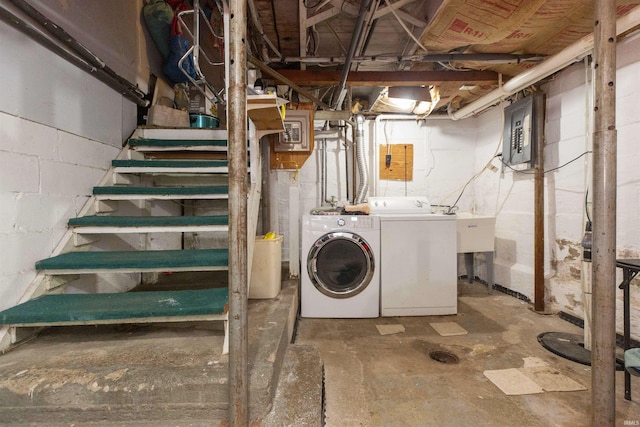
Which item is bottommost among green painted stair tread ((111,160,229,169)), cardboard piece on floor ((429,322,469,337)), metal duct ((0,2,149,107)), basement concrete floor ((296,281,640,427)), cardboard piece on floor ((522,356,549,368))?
basement concrete floor ((296,281,640,427))

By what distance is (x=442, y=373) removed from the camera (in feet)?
5.09

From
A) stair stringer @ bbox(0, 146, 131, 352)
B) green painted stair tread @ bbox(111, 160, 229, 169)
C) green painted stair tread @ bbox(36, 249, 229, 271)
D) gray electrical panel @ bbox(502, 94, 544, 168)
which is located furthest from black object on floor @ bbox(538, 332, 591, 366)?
stair stringer @ bbox(0, 146, 131, 352)

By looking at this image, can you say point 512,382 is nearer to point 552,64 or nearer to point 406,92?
point 552,64

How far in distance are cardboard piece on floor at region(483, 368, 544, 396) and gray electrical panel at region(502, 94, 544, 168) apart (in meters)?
1.91

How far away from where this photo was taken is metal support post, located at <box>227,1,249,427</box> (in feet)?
2.81

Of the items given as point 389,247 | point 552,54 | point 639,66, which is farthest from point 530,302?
point 552,54

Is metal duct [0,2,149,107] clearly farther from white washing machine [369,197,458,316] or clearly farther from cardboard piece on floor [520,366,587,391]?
cardboard piece on floor [520,366,587,391]

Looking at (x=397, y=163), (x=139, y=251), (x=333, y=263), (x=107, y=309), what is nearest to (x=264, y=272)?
(x=333, y=263)

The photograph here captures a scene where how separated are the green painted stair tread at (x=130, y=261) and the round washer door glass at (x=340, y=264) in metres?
0.95

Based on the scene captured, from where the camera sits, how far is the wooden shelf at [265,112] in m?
1.35

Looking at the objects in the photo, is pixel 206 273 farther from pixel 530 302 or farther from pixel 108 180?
pixel 530 302

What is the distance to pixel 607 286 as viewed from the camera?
91cm

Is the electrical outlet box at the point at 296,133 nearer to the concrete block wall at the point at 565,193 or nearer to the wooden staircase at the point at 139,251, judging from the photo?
the wooden staircase at the point at 139,251

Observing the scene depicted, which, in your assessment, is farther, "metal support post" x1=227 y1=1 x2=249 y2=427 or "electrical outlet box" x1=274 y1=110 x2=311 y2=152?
"electrical outlet box" x1=274 y1=110 x2=311 y2=152
